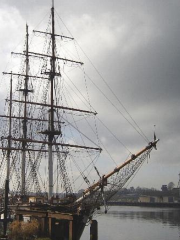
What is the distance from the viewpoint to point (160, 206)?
571 feet

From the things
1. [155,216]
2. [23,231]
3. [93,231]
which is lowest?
[155,216]

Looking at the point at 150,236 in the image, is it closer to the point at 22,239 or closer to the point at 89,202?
the point at 89,202

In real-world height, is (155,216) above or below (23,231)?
below

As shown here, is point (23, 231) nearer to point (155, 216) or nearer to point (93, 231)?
point (93, 231)

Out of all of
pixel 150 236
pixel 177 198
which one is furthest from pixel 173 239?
pixel 177 198

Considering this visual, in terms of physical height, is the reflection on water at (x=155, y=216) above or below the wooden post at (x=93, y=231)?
below

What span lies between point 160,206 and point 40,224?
15217 cm

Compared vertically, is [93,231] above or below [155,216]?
above

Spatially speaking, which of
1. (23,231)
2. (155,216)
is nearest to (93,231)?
(23,231)

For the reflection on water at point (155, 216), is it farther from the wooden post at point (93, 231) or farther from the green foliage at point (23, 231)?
the green foliage at point (23, 231)

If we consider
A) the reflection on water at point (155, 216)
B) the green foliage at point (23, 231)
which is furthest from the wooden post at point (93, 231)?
the reflection on water at point (155, 216)

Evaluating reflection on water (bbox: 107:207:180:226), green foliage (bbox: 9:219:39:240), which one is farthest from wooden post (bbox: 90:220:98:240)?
reflection on water (bbox: 107:207:180:226)

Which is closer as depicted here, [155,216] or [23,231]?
[23,231]

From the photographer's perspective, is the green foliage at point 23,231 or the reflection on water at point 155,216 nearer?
the green foliage at point 23,231
